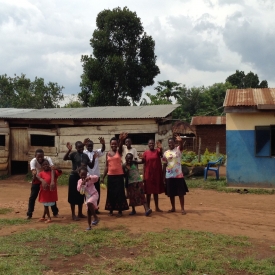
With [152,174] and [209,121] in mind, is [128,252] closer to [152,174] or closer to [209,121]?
[152,174]

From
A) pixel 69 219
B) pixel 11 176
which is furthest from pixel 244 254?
pixel 11 176

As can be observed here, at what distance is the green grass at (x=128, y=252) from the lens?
4551 mm

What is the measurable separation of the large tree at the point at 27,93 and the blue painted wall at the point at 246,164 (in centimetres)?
2469

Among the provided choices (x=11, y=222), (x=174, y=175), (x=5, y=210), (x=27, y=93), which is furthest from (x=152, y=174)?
(x=27, y=93)

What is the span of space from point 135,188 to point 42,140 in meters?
9.09

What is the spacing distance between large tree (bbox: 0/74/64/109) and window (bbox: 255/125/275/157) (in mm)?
25132

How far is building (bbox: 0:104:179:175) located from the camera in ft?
45.5

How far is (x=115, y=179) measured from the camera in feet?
24.3

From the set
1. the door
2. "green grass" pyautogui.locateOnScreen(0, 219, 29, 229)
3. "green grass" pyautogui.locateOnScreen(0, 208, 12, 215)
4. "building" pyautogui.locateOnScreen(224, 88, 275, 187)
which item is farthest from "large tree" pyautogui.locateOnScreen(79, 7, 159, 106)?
"green grass" pyautogui.locateOnScreen(0, 219, 29, 229)

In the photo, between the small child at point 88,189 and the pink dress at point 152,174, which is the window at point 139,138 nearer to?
the pink dress at point 152,174

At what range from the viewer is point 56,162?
14836 millimetres

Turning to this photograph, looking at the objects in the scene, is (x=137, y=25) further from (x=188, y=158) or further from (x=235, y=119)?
(x=235, y=119)

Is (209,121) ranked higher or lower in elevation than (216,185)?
higher

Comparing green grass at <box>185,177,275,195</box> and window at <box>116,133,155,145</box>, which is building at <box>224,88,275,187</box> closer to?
green grass at <box>185,177,275,195</box>
